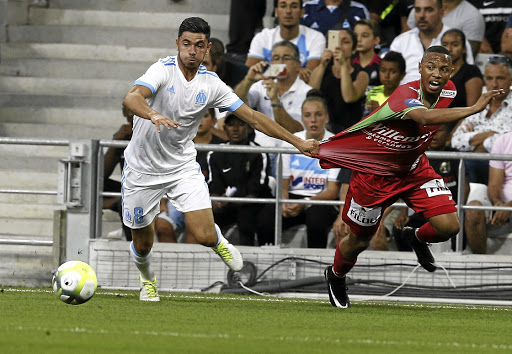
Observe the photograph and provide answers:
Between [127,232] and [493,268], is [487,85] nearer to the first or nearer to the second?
[493,268]

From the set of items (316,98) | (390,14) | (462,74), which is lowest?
(316,98)

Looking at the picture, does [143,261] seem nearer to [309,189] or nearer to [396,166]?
[396,166]

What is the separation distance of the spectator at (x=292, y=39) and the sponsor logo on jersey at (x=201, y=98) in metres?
5.07

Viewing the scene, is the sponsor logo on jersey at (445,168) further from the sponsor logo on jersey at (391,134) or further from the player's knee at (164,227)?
the player's knee at (164,227)

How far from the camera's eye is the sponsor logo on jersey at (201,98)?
32.7 ft

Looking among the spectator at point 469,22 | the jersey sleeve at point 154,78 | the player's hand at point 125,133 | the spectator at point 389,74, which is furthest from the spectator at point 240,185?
the spectator at point 469,22

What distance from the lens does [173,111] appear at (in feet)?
32.6

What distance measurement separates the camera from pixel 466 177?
12.6 metres

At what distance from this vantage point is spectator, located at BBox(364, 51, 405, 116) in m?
13.7

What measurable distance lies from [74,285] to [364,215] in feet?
9.44

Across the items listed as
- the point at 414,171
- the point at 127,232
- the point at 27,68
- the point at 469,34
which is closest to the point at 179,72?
the point at 414,171

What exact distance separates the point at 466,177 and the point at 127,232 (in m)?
4.15

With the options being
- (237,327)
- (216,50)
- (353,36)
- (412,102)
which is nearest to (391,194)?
(412,102)

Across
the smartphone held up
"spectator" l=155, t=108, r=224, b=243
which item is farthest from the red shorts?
the smartphone held up
